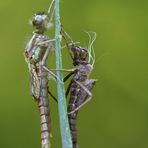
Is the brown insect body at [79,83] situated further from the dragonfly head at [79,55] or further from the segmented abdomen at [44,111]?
the segmented abdomen at [44,111]

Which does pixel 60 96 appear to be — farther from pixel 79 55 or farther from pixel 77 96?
pixel 79 55

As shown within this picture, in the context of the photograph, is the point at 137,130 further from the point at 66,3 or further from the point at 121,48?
the point at 66,3

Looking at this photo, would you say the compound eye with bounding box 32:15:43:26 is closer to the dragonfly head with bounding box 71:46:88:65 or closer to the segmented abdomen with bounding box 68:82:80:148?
the dragonfly head with bounding box 71:46:88:65

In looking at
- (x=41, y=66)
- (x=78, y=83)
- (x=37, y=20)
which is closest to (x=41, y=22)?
(x=37, y=20)

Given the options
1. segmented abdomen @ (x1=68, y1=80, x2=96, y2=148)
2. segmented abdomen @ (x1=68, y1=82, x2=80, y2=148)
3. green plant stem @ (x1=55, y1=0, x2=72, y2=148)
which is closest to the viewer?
green plant stem @ (x1=55, y1=0, x2=72, y2=148)

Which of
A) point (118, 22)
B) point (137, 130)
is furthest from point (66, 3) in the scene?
point (137, 130)

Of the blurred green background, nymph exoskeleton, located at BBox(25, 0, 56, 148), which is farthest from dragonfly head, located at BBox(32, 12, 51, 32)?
the blurred green background
